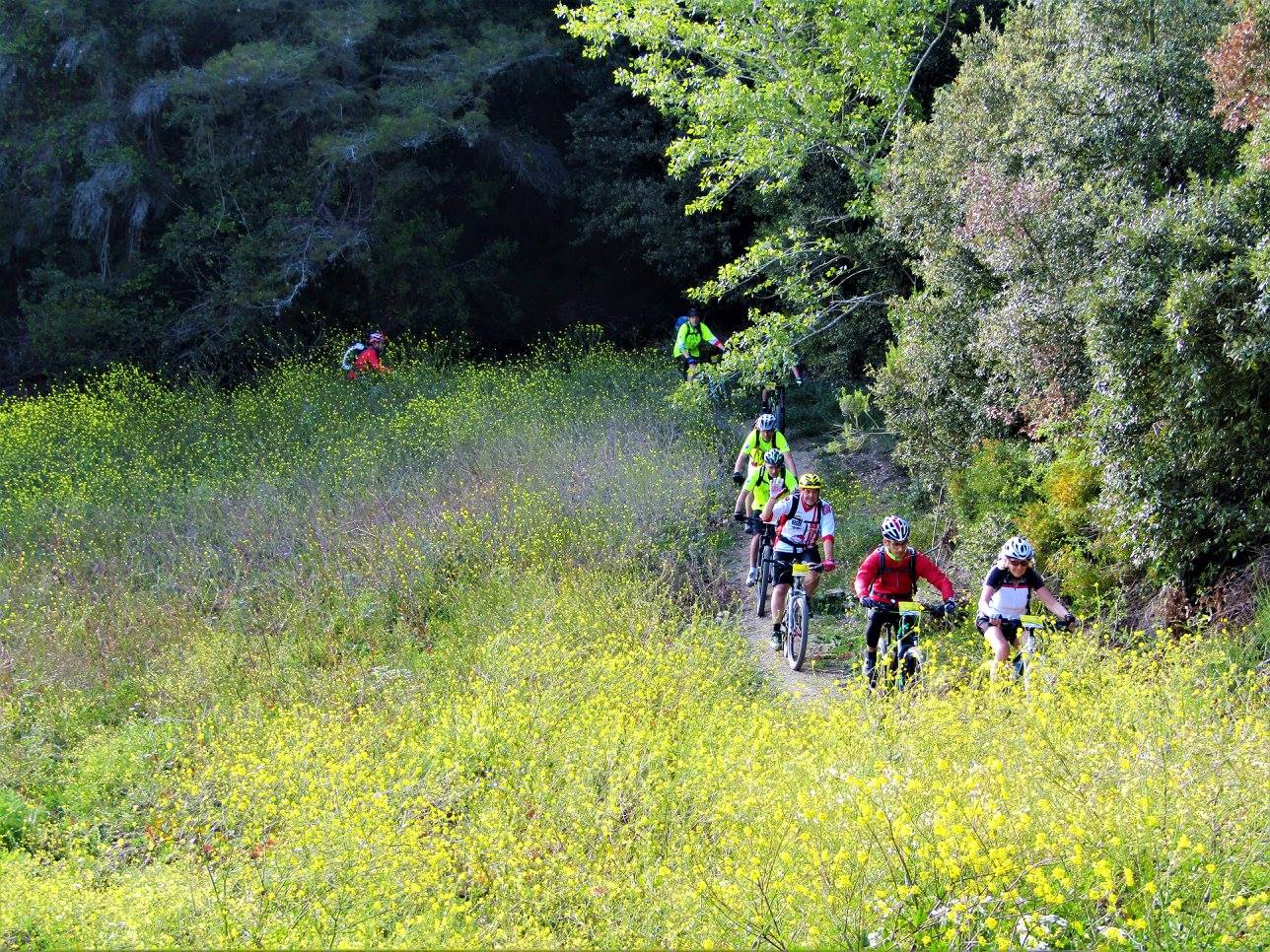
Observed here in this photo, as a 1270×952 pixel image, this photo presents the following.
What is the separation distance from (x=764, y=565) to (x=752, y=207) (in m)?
11.5

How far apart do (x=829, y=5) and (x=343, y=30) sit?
1026 cm

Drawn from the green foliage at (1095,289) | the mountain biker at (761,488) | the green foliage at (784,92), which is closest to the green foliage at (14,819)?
the mountain biker at (761,488)

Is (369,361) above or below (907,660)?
above

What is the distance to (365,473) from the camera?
14.6m

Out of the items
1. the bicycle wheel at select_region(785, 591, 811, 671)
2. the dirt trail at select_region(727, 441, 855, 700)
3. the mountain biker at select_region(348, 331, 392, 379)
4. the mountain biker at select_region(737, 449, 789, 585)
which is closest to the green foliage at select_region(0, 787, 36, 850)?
the dirt trail at select_region(727, 441, 855, 700)

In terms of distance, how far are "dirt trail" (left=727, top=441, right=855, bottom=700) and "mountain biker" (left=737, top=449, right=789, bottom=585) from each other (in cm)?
45

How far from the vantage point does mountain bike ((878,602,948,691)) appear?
853 cm

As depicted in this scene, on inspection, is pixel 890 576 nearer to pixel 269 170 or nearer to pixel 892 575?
pixel 892 575

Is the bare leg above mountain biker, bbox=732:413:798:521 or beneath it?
beneath

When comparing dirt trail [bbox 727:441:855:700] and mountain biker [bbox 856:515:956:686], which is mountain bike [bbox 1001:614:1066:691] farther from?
dirt trail [bbox 727:441:855:700]

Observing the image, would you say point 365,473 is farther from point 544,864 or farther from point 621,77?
point 544,864

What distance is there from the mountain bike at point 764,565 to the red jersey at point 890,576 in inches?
98.0

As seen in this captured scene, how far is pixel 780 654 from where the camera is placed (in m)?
11.0

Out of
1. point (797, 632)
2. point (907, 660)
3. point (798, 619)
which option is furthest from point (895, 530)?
point (797, 632)
